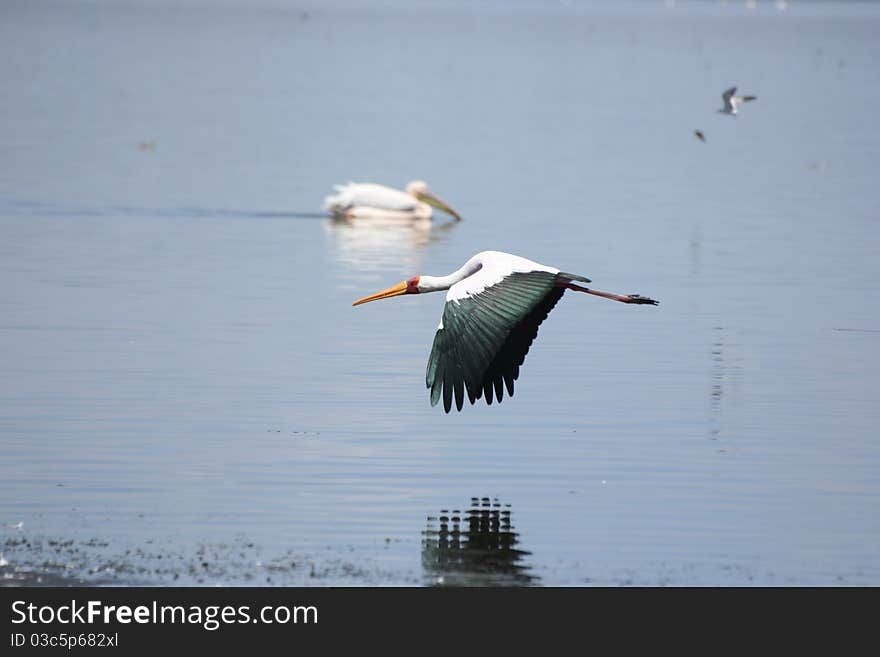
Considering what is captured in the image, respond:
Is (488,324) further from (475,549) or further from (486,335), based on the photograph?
(475,549)

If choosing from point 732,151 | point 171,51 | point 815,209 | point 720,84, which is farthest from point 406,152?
point 171,51

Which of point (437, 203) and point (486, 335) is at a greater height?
point (437, 203)

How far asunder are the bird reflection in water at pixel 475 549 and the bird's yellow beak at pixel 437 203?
16.2 m

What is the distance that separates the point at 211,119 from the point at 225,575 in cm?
3822

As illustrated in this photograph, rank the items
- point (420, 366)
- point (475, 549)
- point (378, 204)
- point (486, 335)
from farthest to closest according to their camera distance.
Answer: point (378, 204) → point (420, 366) → point (486, 335) → point (475, 549)

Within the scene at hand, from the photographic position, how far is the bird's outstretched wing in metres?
12.2

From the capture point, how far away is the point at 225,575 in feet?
33.5

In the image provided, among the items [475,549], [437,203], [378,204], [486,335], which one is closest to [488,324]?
[486,335]

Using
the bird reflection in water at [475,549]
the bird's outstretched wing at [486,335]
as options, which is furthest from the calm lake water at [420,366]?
A: the bird's outstretched wing at [486,335]

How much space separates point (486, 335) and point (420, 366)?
4.06 m

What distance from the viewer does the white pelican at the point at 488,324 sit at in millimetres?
12250

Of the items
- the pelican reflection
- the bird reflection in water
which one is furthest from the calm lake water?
the pelican reflection

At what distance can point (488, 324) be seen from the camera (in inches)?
492

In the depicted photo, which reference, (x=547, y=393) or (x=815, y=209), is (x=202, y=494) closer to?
(x=547, y=393)
